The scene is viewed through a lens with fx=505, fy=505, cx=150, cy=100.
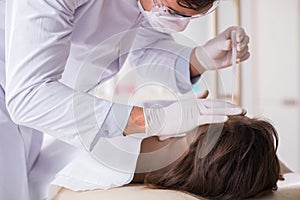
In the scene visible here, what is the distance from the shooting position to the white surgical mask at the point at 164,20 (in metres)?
1.16

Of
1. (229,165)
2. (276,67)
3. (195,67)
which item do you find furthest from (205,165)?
(276,67)

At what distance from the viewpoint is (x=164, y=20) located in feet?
3.91

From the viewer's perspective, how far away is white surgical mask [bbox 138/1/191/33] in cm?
116

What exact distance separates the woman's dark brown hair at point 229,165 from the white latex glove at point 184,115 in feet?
0.27

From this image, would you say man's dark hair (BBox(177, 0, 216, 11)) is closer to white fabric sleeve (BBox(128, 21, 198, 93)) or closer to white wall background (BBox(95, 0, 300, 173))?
white fabric sleeve (BBox(128, 21, 198, 93))

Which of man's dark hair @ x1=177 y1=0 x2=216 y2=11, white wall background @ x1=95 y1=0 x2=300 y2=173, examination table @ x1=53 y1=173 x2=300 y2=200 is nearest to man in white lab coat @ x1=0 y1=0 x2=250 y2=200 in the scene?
man's dark hair @ x1=177 y1=0 x2=216 y2=11

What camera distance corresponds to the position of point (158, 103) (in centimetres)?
138

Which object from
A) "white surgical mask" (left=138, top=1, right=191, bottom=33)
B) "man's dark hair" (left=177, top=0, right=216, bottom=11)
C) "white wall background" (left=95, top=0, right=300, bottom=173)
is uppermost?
"man's dark hair" (left=177, top=0, right=216, bottom=11)

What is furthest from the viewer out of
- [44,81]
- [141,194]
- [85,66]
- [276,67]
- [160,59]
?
[276,67]

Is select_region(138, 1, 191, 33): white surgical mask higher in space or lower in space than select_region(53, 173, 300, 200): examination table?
higher

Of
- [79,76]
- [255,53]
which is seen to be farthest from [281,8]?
[79,76]

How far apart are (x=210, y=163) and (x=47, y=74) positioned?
0.43 m

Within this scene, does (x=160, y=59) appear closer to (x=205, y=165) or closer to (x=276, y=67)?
(x=205, y=165)

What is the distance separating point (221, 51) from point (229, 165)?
13.3 inches
